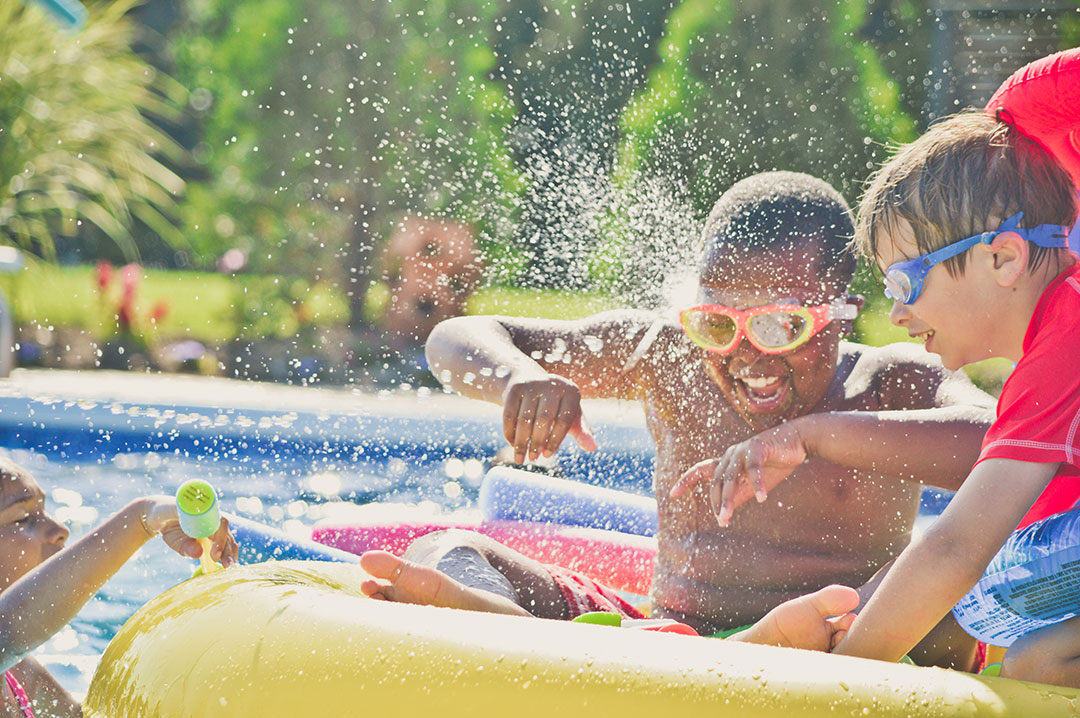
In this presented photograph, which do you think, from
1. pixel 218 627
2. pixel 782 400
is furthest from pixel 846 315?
pixel 218 627

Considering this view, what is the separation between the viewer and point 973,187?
1.64 meters

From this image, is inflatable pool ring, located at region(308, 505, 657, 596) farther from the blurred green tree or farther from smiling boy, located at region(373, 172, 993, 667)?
the blurred green tree

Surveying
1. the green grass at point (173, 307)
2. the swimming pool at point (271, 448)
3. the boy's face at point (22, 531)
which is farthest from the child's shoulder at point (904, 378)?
the green grass at point (173, 307)

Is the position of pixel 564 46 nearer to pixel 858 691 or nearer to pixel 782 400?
pixel 782 400

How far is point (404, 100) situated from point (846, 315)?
314 inches

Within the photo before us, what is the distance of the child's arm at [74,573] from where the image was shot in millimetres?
2041

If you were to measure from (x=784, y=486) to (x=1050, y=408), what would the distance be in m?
0.91

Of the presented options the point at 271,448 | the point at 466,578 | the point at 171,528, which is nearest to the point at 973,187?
the point at 466,578

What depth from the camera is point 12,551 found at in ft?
7.41

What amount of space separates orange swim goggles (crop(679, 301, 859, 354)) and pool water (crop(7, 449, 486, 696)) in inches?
130

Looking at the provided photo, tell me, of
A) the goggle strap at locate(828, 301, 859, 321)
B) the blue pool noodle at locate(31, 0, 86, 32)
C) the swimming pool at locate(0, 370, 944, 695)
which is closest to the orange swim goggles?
the goggle strap at locate(828, 301, 859, 321)

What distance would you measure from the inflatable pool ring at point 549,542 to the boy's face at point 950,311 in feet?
4.55

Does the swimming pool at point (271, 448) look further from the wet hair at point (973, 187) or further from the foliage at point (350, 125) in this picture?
the wet hair at point (973, 187)

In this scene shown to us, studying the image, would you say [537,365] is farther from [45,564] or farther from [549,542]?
[549,542]
